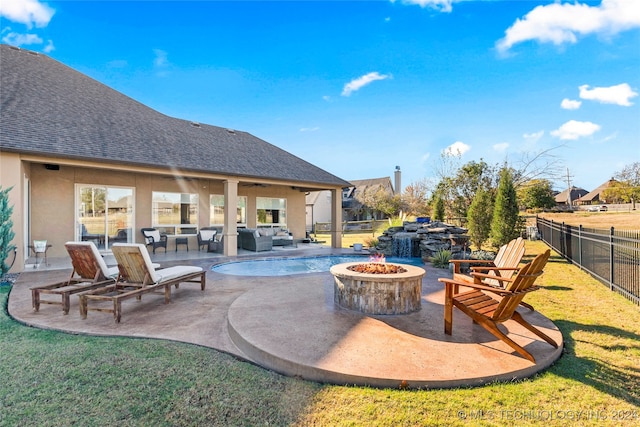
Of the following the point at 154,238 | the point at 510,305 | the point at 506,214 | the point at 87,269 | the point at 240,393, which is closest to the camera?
the point at 240,393

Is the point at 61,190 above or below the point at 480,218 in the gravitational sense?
above

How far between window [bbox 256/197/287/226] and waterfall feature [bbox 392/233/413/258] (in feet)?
22.7

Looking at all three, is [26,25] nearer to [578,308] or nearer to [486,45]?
[486,45]

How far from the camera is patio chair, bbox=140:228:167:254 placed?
517 inches

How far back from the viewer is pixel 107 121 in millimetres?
12422

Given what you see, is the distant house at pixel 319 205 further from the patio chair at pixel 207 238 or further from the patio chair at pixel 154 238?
the patio chair at pixel 154 238

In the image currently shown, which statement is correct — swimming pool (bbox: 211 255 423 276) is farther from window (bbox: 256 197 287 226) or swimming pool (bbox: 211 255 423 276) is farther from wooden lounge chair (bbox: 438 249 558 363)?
wooden lounge chair (bbox: 438 249 558 363)

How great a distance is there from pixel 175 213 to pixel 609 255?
15.1m

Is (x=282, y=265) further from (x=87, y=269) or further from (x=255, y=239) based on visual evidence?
(x=87, y=269)

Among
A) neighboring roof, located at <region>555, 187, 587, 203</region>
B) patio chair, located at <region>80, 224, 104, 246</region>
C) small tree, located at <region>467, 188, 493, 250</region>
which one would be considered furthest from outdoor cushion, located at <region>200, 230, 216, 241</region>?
neighboring roof, located at <region>555, 187, 587, 203</region>

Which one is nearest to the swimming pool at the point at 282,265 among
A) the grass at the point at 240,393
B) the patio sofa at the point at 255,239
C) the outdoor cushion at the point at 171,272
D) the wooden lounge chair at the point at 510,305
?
the patio sofa at the point at 255,239

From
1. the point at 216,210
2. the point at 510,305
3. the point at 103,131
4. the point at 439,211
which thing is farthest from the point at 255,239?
the point at 439,211

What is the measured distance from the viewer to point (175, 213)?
1461 cm

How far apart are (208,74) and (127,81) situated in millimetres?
4932
